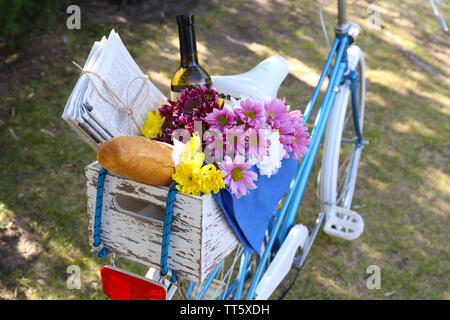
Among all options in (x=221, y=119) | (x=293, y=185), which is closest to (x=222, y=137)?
(x=221, y=119)

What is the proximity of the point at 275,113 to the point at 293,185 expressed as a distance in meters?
0.60

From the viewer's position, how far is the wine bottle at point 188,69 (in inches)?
37.0

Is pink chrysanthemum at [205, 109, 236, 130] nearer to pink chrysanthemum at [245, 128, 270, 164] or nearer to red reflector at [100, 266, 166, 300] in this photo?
pink chrysanthemum at [245, 128, 270, 164]

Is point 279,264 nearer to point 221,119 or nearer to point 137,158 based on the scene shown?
point 221,119

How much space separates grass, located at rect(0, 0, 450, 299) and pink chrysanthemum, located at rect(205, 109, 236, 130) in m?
0.40

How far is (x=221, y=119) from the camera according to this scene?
0.84 m

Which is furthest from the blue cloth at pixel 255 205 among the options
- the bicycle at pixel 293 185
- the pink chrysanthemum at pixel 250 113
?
the bicycle at pixel 293 185

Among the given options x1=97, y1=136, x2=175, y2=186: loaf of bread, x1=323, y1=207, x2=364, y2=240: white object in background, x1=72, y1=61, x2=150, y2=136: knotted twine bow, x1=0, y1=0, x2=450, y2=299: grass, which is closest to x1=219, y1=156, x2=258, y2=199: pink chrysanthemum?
x1=97, y1=136, x2=175, y2=186: loaf of bread

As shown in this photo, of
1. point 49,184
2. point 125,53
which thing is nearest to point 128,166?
point 125,53

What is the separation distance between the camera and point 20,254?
2.06m

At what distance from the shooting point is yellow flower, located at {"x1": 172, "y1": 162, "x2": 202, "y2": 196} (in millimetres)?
758

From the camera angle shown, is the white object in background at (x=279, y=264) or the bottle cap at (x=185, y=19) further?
the white object in background at (x=279, y=264)

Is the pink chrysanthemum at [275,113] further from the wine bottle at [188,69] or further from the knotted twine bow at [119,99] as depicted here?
the knotted twine bow at [119,99]

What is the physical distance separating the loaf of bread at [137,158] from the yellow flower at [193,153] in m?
0.03
